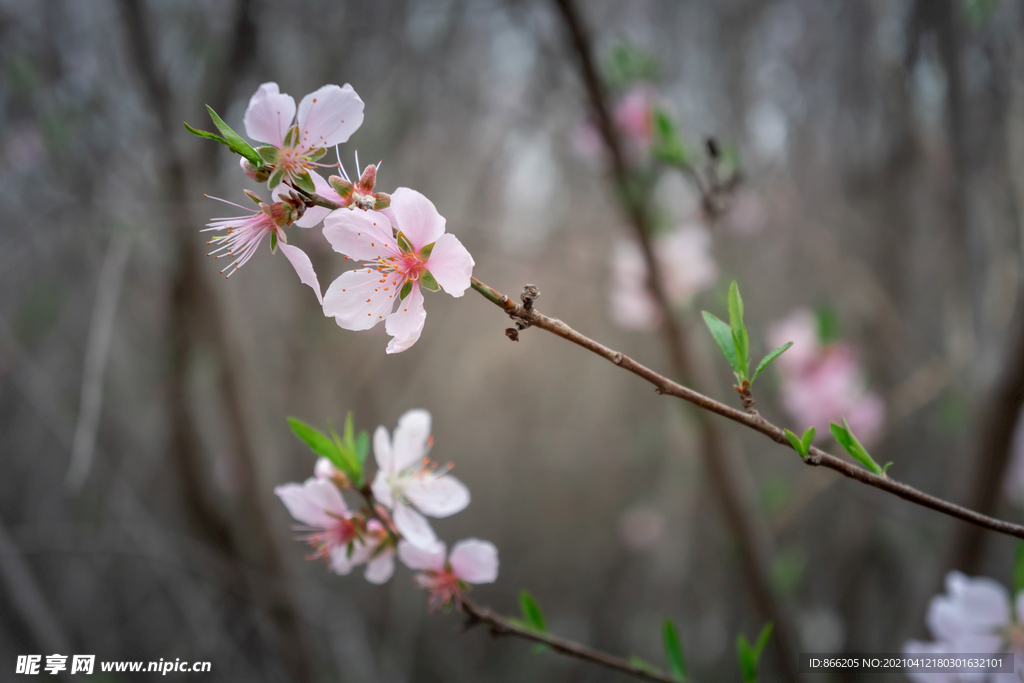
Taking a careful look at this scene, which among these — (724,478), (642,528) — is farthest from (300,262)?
(642,528)

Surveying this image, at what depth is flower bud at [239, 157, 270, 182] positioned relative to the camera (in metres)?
0.51

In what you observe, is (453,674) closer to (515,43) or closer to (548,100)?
(548,100)

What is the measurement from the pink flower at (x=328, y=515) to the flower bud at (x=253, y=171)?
34cm

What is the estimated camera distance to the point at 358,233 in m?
0.53

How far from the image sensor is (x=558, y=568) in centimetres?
312

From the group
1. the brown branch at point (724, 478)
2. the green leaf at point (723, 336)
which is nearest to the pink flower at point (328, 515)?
the green leaf at point (723, 336)

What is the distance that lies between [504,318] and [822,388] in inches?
66.9

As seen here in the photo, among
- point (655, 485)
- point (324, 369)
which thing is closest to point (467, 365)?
point (324, 369)

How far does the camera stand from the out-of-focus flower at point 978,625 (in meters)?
0.72

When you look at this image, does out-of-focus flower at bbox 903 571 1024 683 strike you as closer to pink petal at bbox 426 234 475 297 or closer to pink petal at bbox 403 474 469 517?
pink petal at bbox 403 474 469 517

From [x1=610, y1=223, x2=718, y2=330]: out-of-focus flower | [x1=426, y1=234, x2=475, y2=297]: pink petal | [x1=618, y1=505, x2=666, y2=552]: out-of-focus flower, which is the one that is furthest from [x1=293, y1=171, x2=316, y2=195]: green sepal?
[x1=618, y1=505, x2=666, y2=552]: out-of-focus flower

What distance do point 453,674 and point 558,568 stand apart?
2.58 feet

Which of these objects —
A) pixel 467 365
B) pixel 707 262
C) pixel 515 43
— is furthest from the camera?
pixel 467 365

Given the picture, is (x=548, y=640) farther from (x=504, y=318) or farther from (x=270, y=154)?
(x=504, y=318)
